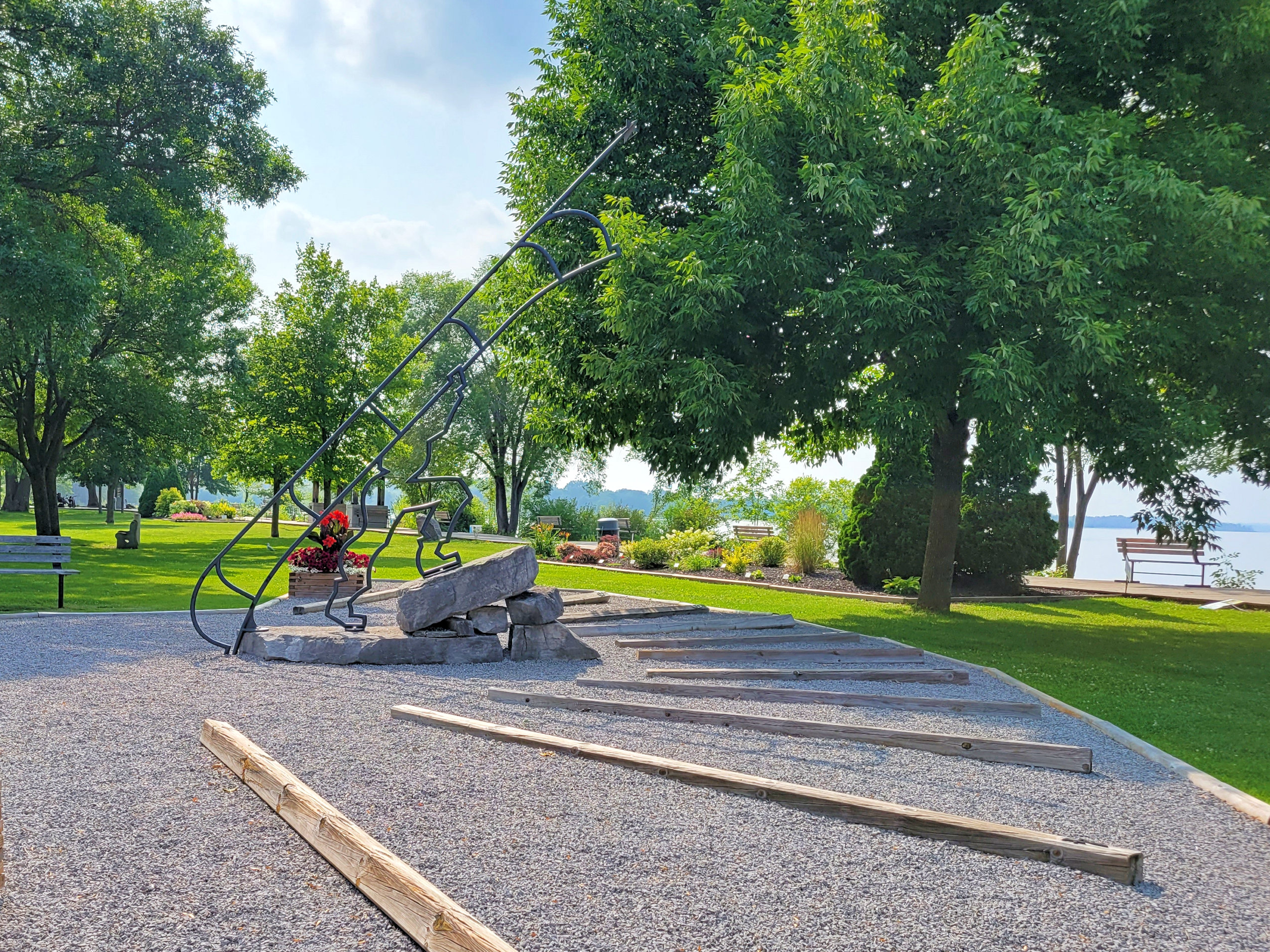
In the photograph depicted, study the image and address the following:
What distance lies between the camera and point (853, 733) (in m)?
5.75

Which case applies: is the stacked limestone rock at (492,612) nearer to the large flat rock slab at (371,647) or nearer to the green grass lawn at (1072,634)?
the large flat rock slab at (371,647)

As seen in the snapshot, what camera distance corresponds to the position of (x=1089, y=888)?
359cm

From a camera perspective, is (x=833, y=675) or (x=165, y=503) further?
(x=165, y=503)

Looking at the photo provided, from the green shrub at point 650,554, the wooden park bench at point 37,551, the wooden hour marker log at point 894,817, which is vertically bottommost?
the wooden hour marker log at point 894,817

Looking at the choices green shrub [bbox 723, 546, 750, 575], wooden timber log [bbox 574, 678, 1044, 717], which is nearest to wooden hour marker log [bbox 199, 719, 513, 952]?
wooden timber log [bbox 574, 678, 1044, 717]

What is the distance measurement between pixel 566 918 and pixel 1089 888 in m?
2.08

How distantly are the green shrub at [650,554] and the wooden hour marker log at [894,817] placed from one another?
14.0 meters

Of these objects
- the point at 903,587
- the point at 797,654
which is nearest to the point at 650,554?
the point at 903,587

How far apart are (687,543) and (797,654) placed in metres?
11.2

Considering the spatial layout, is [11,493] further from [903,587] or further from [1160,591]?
[1160,591]

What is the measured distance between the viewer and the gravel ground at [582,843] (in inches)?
125

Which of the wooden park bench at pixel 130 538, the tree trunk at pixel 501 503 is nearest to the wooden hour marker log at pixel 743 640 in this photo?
the wooden park bench at pixel 130 538

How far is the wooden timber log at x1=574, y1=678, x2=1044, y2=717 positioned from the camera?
679 centimetres

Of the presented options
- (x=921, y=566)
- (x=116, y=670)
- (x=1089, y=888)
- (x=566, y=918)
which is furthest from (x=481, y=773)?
(x=921, y=566)
